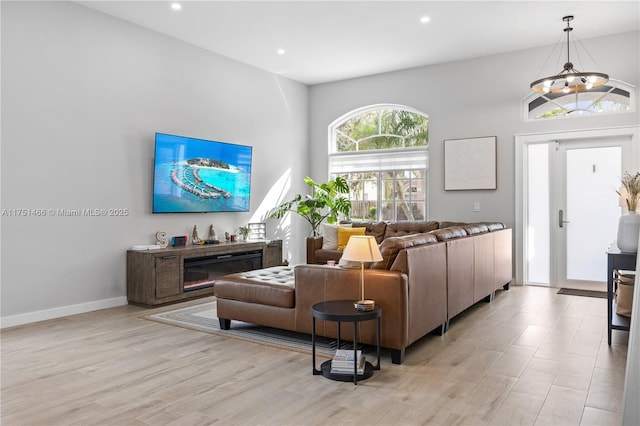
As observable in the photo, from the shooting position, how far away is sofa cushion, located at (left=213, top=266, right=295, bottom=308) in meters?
3.72

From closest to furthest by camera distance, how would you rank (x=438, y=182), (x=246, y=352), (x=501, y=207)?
(x=246, y=352) → (x=501, y=207) → (x=438, y=182)

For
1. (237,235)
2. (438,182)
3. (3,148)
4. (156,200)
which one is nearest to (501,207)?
(438,182)

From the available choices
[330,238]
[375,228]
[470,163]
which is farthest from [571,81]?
[330,238]

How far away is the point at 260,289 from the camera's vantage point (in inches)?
152

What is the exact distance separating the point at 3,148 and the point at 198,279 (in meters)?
2.39

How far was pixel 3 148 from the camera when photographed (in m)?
4.24

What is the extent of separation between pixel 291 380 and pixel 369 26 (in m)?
4.25

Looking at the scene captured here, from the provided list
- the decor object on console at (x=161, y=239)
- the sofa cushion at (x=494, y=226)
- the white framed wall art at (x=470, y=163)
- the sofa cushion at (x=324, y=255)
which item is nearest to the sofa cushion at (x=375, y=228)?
the sofa cushion at (x=324, y=255)

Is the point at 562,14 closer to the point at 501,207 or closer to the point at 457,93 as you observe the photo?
the point at 457,93

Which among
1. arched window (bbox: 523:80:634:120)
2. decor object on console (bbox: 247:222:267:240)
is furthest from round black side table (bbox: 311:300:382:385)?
arched window (bbox: 523:80:634:120)

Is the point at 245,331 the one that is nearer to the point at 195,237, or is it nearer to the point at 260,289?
the point at 260,289

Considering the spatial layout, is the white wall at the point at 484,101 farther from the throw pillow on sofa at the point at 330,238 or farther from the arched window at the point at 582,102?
the throw pillow on sofa at the point at 330,238

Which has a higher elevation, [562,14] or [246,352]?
[562,14]

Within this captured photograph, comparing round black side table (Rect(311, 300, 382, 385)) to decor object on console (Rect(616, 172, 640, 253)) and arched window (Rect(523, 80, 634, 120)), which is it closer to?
decor object on console (Rect(616, 172, 640, 253))
